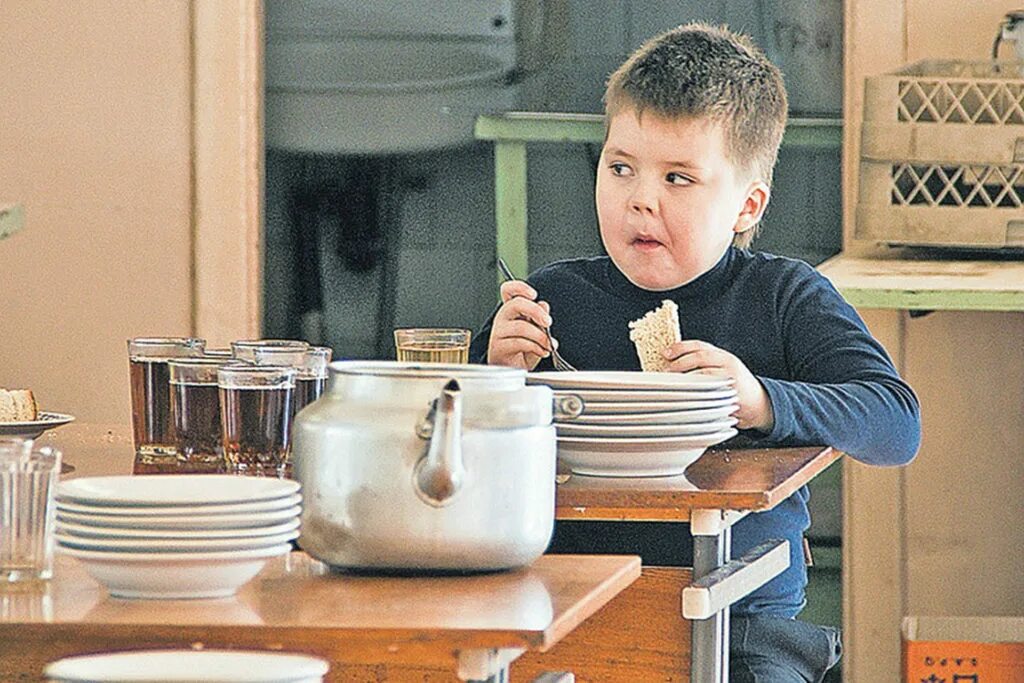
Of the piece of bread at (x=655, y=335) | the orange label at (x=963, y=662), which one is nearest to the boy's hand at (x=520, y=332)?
the piece of bread at (x=655, y=335)

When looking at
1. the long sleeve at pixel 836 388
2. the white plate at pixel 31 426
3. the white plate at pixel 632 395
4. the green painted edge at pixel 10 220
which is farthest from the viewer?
the green painted edge at pixel 10 220

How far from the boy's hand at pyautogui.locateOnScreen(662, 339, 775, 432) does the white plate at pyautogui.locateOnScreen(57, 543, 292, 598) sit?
80 cm

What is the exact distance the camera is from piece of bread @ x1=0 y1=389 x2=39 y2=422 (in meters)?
2.26

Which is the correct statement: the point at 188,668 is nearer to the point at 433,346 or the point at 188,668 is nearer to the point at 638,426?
the point at 638,426

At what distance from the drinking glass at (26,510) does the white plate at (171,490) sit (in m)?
0.04

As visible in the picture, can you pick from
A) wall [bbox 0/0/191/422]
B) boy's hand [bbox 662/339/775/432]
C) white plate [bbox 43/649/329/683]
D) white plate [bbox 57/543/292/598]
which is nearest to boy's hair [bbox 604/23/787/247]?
boy's hand [bbox 662/339/775/432]

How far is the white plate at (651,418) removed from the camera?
181cm

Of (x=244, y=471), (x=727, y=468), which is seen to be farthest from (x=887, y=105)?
(x=244, y=471)

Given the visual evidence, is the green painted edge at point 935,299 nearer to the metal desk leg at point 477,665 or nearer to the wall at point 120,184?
the wall at point 120,184

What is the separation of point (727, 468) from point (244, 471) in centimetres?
48

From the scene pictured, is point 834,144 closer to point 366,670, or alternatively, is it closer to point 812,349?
point 812,349

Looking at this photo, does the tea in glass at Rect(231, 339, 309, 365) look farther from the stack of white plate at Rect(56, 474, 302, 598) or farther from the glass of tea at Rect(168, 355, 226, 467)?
the stack of white plate at Rect(56, 474, 302, 598)

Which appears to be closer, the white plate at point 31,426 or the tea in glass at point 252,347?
the tea in glass at point 252,347

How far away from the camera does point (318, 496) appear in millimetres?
1356
